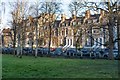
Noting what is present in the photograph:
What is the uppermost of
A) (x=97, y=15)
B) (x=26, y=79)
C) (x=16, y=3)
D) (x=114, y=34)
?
(x=16, y=3)

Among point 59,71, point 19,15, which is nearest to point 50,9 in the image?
point 19,15

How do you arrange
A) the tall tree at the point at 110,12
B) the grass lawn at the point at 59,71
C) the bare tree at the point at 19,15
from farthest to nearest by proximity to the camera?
the bare tree at the point at 19,15 → the tall tree at the point at 110,12 → the grass lawn at the point at 59,71

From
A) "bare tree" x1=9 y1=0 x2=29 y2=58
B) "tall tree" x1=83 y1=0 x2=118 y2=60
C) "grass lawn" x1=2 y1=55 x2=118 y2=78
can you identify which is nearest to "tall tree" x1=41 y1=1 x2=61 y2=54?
"bare tree" x1=9 y1=0 x2=29 y2=58

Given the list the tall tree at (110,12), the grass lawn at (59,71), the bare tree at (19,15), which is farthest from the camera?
the bare tree at (19,15)

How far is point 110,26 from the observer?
3797cm

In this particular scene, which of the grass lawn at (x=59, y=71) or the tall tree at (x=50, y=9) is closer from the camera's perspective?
the grass lawn at (x=59, y=71)

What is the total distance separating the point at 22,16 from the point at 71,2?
912 centimetres

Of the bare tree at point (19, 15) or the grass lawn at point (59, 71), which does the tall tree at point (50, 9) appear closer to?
the bare tree at point (19, 15)

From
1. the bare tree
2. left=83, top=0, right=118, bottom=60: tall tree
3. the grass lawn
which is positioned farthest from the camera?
the bare tree

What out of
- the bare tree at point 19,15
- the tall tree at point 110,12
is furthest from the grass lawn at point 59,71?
the bare tree at point 19,15

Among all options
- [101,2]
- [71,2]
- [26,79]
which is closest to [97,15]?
[101,2]

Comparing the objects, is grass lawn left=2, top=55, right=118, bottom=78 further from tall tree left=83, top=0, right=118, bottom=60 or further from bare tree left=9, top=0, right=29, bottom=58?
bare tree left=9, top=0, right=29, bottom=58

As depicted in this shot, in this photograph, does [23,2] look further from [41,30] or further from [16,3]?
[41,30]

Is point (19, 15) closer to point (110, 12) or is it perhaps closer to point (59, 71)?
point (110, 12)
